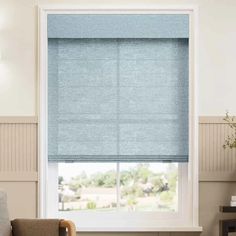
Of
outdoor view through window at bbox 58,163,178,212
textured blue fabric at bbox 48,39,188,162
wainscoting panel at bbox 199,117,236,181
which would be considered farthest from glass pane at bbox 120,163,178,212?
wainscoting panel at bbox 199,117,236,181

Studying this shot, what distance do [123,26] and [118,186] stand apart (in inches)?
47.3

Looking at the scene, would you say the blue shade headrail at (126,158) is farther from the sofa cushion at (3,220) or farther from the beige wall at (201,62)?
the sofa cushion at (3,220)

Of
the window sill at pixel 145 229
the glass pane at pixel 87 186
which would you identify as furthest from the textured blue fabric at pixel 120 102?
the window sill at pixel 145 229

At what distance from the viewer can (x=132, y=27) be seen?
16.0 feet

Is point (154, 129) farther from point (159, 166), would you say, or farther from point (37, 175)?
point (37, 175)

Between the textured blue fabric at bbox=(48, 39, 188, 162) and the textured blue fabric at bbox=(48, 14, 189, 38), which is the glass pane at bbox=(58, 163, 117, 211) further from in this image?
the textured blue fabric at bbox=(48, 14, 189, 38)

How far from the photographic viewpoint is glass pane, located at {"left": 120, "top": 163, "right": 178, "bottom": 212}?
4.96 metres

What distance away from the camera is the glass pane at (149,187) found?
4957 millimetres

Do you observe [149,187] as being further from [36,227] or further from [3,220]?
[3,220]

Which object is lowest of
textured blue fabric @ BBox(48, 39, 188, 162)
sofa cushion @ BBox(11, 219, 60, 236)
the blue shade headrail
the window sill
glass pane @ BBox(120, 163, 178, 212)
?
the window sill

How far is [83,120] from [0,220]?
1.18 meters

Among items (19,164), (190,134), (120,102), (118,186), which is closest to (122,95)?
(120,102)

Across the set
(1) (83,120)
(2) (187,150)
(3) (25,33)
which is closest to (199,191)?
(2) (187,150)

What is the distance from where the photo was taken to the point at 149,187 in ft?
16.3
